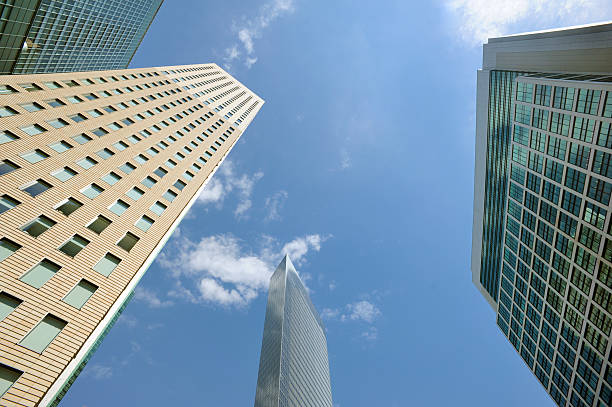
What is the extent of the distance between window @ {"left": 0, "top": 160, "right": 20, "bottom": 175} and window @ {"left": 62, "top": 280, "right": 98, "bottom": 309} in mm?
9929

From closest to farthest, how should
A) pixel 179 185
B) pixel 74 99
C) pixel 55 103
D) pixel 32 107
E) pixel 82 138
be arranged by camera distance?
pixel 32 107
pixel 82 138
pixel 55 103
pixel 179 185
pixel 74 99

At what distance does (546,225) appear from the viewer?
5744 centimetres

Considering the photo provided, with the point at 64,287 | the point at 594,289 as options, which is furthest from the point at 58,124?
the point at 594,289

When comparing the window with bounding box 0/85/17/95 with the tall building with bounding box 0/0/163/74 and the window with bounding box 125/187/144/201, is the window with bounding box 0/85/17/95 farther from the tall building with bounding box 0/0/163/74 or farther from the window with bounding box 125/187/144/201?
the tall building with bounding box 0/0/163/74

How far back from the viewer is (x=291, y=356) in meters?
114

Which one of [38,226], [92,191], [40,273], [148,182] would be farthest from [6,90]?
[40,273]

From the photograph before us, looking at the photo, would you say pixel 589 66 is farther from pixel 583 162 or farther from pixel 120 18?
pixel 120 18

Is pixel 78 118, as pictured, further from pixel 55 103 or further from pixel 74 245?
pixel 74 245

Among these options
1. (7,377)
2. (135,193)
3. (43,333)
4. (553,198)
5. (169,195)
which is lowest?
(7,377)

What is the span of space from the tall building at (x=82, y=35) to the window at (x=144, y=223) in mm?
42086

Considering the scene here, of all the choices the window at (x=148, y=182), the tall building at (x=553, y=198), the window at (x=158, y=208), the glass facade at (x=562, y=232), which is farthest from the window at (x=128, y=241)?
the glass facade at (x=562, y=232)

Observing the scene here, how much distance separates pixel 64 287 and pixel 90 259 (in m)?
2.91

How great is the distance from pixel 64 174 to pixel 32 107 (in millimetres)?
10622

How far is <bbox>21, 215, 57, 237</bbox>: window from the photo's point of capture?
61.0 ft
